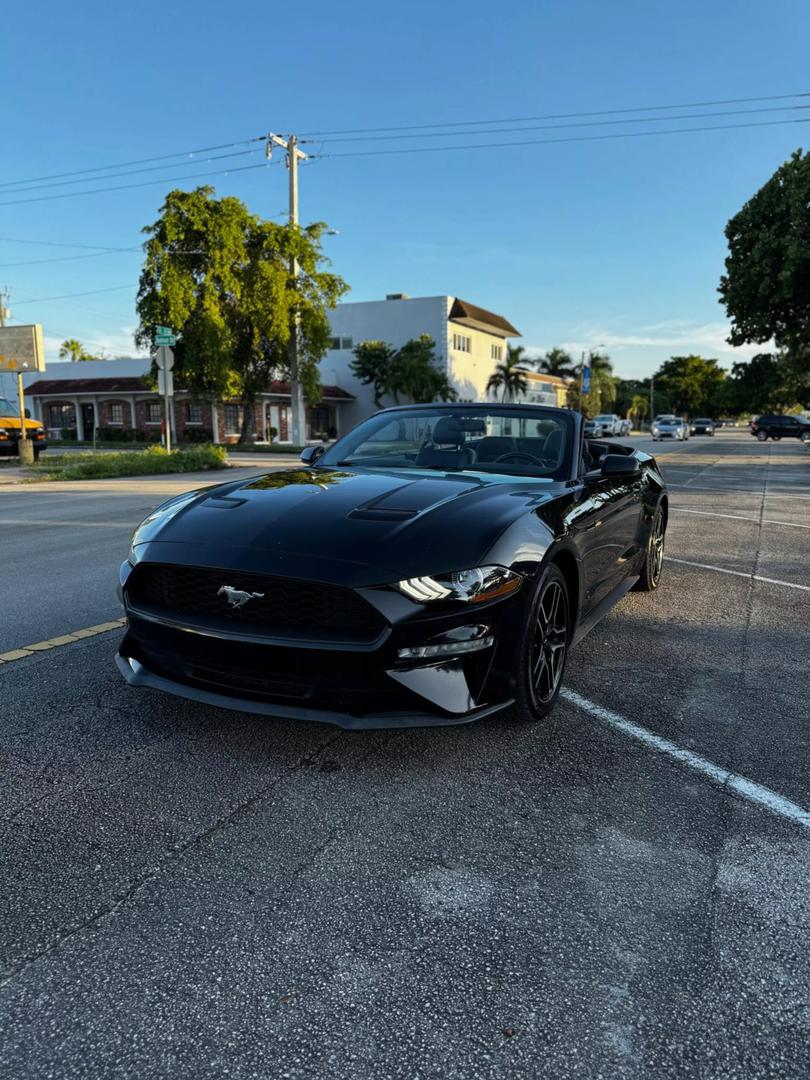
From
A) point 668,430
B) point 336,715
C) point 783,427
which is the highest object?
point 783,427

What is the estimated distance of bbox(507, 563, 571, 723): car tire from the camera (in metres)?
3.12

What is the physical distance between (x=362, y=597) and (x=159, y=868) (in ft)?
3.49

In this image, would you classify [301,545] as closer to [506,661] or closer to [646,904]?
[506,661]

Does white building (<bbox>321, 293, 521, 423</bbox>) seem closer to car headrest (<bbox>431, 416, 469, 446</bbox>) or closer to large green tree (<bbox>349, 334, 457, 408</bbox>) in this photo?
large green tree (<bbox>349, 334, 457, 408</bbox>)

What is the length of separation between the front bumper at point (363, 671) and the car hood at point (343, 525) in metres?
0.20

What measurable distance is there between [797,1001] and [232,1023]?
4.35 feet

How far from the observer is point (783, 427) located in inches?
2114

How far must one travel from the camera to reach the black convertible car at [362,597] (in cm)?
277

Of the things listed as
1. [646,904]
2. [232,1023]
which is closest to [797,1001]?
[646,904]

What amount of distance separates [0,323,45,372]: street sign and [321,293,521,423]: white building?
31.0 metres

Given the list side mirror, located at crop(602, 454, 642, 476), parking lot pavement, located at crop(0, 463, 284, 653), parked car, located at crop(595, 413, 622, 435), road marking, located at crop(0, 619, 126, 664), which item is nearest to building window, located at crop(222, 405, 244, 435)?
parked car, located at crop(595, 413, 622, 435)

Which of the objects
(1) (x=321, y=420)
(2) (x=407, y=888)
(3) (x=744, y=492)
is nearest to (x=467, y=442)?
(2) (x=407, y=888)

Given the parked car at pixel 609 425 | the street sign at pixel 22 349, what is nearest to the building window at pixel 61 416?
the street sign at pixel 22 349

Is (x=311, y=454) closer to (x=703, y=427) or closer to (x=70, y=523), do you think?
(x=70, y=523)
